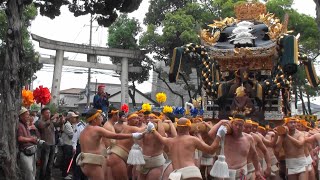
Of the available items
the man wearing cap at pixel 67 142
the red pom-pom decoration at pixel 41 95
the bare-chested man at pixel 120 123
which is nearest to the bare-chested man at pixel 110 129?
the bare-chested man at pixel 120 123

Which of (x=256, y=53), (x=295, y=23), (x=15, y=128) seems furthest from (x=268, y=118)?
(x=295, y=23)

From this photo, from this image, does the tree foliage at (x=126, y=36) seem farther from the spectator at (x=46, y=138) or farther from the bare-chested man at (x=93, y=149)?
the bare-chested man at (x=93, y=149)

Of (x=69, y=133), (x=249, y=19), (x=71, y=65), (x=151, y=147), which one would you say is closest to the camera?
(x=151, y=147)

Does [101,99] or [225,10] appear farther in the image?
[225,10]

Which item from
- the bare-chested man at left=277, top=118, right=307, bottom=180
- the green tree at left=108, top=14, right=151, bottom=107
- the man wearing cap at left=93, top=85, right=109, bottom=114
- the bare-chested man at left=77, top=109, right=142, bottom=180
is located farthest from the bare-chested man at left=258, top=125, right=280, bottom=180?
the green tree at left=108, top=14, right=151, bottom=107

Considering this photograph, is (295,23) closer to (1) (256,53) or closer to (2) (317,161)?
(1) (256,53)

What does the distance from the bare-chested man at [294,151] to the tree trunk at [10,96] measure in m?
5.19

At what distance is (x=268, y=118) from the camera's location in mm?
15258

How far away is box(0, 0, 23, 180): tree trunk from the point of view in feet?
26.8

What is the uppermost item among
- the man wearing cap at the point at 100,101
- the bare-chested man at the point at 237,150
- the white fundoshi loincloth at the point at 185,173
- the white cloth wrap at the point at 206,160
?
the man wearing cap at the point at 100,101

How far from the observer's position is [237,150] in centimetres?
704

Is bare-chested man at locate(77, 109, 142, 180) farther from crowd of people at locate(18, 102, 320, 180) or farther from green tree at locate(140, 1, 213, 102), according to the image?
green tree at locate(140, 1, 213, 102)

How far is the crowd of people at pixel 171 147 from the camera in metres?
6.70

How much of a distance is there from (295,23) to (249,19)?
1152 cm
